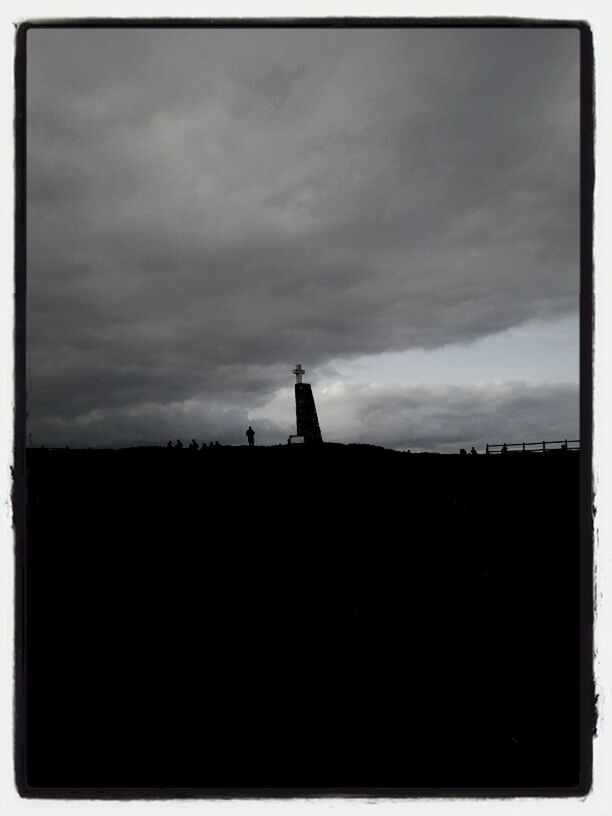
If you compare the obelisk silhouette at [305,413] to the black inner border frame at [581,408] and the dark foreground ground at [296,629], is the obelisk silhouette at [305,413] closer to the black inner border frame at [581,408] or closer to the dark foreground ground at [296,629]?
the dark foreground ground at [296,629]

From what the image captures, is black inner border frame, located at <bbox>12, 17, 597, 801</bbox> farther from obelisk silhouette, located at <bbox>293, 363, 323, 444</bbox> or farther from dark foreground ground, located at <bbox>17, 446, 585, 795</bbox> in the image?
obelisk silhouette, located at <bbox>293, 363, 323, 444</bbox>

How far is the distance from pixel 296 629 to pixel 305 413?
1291 cm

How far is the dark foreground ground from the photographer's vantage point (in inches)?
123

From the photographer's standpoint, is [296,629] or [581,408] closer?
[581,408]

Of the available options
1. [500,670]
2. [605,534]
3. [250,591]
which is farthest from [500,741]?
[250,591]

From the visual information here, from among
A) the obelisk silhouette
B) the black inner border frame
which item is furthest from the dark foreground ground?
the obelisk silhouette

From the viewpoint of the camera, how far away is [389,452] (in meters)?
15.5

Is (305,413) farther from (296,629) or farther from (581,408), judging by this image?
(581,408)

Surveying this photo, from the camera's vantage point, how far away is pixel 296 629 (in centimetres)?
522

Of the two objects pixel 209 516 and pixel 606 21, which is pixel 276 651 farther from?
pixel 606 21

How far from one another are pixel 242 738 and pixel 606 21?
11.1 feet

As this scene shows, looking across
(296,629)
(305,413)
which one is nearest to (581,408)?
(296,629)

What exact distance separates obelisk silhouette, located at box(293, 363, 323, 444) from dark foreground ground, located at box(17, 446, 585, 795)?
8.70m

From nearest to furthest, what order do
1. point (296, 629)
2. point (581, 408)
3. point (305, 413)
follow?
point (581, 408) < point (296, 629) < point (305, 413)
